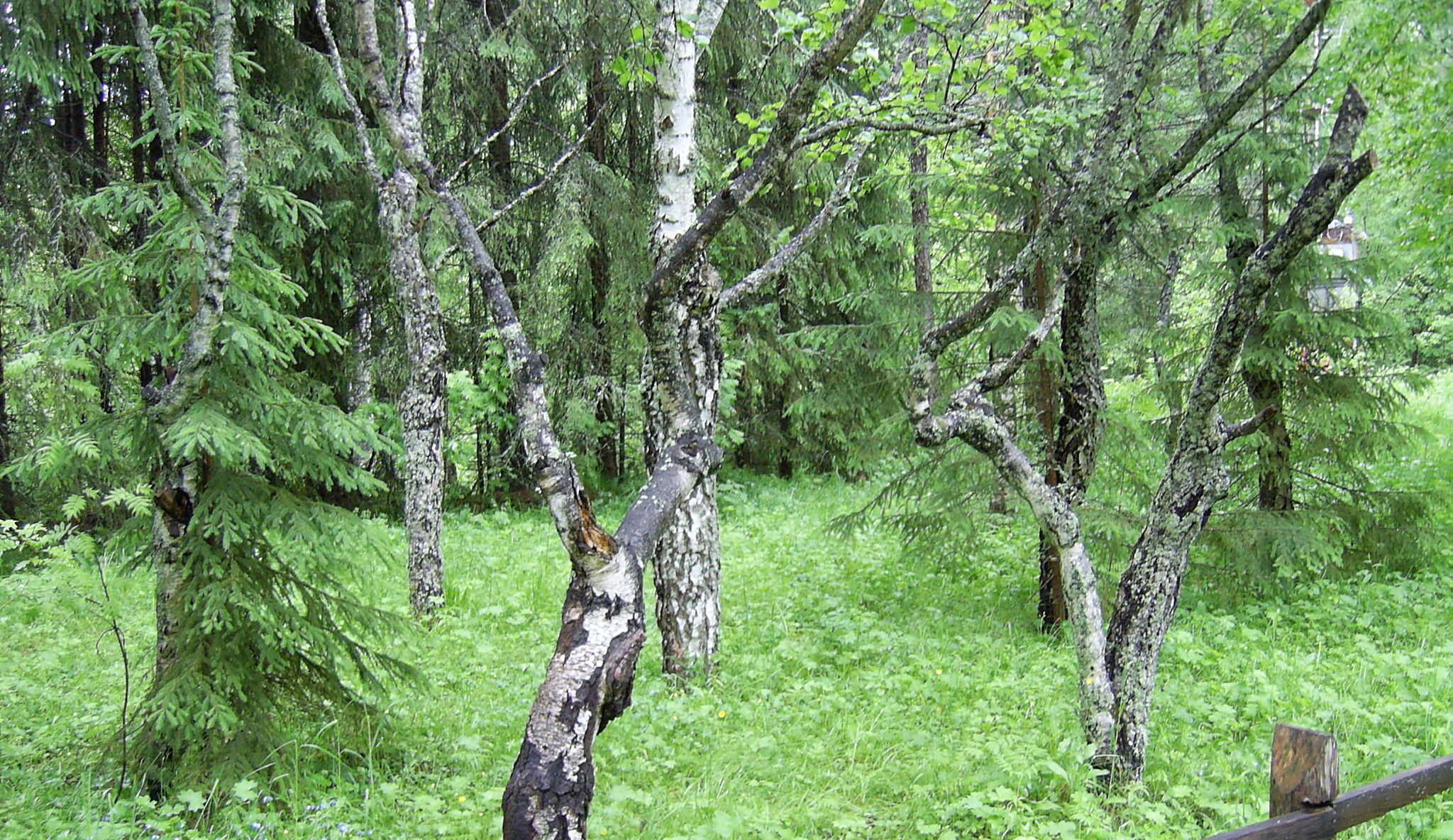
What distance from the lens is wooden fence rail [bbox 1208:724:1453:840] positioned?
11.3 feet

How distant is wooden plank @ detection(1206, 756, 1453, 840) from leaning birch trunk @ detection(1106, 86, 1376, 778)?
3.90ft

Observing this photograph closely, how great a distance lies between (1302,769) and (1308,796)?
0.34ft

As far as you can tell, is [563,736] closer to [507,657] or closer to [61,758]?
[61,758]

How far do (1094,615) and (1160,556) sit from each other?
0.46 metres

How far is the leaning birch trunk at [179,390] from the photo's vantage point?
4641 mm

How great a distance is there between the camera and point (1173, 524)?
191 inches

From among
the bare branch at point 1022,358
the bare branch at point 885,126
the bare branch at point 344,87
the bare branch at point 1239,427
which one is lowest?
the bare branch at point 1239,427

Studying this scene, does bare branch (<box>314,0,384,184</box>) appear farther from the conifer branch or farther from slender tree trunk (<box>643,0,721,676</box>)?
slender tree trunk (<box>643,0,721,676</box>)

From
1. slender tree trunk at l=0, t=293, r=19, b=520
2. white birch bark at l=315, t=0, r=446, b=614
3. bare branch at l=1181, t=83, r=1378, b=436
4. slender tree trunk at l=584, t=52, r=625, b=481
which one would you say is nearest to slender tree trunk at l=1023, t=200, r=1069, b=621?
bare branch at l=1181, t=83, r=1378, b=436

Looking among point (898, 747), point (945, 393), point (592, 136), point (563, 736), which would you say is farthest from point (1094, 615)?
point (592, 136)

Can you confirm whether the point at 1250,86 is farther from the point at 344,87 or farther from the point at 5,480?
the point at 5,480

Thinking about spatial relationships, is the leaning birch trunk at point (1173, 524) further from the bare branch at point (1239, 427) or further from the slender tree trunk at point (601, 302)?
the slender tree trunk at point (601, 302)

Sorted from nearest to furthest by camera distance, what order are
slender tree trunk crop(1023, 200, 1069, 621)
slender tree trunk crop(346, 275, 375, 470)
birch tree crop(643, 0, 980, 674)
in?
birch tree crop(643, 0, 980, 674) < slender tree trunk crop(1023, 200, 1069, 621) < slender tree trunk crop(346, 275, 375, 470)

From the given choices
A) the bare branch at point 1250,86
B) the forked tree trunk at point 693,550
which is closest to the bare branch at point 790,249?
the forked tree trunk at point 693,550
